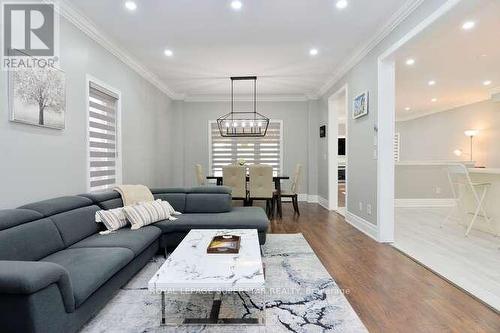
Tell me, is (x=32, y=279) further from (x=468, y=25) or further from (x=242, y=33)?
(x=468, y=25)

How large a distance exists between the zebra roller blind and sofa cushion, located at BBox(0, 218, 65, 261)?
4.46ft

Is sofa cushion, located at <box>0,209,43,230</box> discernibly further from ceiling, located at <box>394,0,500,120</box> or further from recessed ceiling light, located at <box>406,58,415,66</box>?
recessed ceiling light, located at <box>406,58,415,66</box>

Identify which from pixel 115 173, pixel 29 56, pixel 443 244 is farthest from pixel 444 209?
pixel 29 56

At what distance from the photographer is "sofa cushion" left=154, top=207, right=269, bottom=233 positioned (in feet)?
10.5

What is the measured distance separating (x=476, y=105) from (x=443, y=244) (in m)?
5.81

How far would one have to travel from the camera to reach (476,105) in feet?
24.5

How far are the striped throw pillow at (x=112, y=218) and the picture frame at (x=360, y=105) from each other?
3550 millimetres

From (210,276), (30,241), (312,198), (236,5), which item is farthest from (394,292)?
(312,198)

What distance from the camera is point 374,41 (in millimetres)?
3881

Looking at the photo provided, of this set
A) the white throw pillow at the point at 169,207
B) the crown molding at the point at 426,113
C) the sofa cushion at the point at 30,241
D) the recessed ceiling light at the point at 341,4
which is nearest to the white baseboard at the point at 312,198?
the white throw pillow at the point at 169,207

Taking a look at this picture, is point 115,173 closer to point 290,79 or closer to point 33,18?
point 33,18

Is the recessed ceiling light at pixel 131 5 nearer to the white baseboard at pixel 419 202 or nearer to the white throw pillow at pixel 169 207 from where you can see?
the white throw pillow at pixel 169 207

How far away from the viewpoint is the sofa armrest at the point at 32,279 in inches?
51.9

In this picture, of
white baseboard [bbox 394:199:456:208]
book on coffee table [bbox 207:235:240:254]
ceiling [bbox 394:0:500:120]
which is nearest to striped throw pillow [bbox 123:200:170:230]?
book on coffee table [bbox 207:235:240:254]
